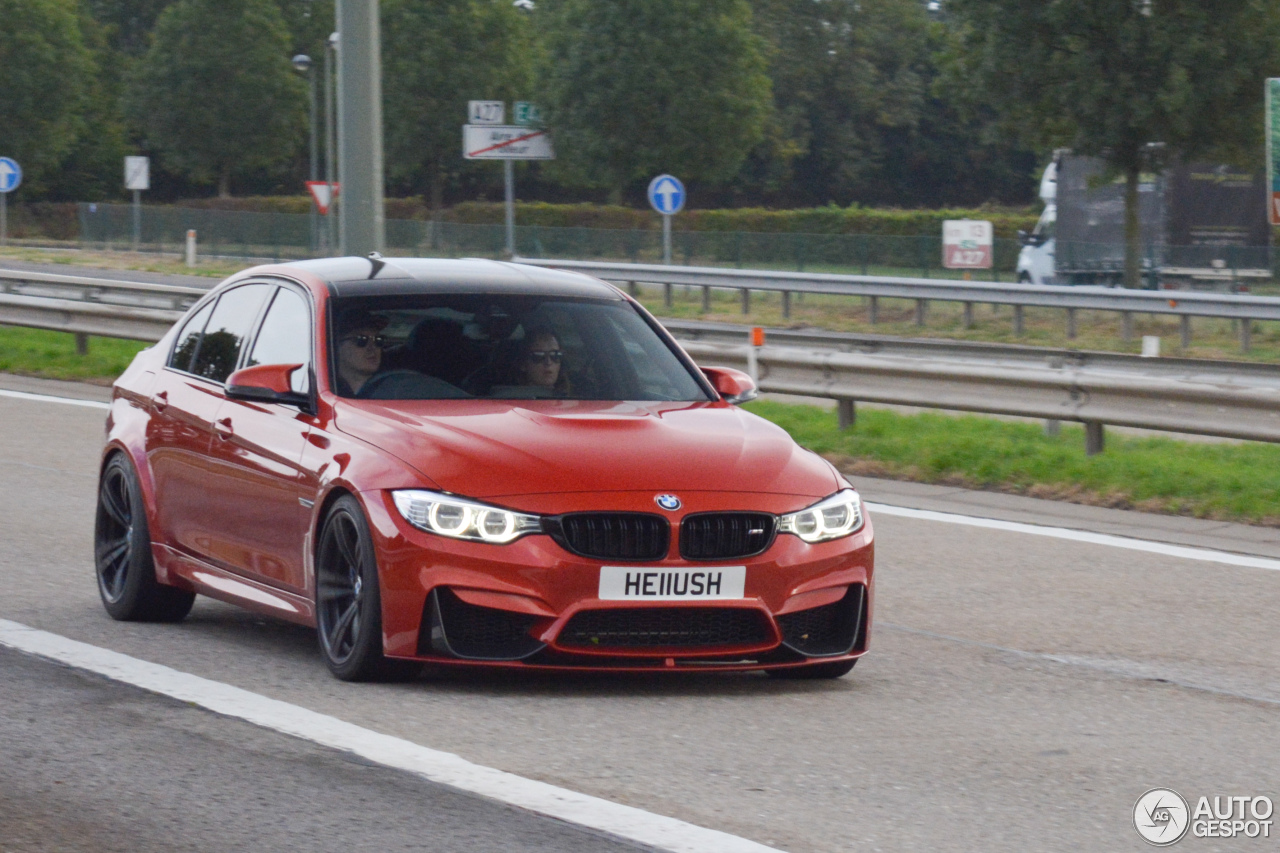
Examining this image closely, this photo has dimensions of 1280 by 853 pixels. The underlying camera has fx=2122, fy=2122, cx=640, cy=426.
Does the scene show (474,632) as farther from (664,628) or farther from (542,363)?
(542,363)

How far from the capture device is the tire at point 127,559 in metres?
7.83

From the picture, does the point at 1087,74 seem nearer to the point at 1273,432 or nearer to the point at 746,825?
the point at 1273,432

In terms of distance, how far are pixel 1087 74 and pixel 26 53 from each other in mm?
55983

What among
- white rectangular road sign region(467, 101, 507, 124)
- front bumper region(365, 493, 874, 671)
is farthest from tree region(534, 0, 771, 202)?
front bumper region(365, 493, 874, 671)

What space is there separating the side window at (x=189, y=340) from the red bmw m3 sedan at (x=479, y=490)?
0.04m

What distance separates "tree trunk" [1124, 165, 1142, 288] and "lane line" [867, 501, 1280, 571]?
77.1ft

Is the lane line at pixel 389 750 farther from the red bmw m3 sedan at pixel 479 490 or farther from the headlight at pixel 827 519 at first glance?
the headlight at pixel 827 519

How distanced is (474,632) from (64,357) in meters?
15.8

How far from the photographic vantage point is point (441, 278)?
7.52m

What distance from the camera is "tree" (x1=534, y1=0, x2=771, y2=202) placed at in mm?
62312

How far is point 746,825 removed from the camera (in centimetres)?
487

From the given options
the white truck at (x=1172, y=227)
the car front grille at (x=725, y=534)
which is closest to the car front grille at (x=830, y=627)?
the car front grille at (x=725, y=534)

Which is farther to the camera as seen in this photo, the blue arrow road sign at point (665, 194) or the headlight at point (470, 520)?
the blue arrow road sign at point (665, 194)

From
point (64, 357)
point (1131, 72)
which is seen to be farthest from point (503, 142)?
point (1131, 72)
